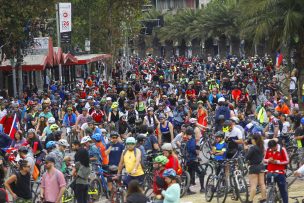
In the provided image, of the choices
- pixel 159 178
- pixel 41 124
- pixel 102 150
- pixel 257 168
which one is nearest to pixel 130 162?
pixel 102 150

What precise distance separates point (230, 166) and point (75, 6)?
51.3m

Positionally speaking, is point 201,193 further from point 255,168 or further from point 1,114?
point 1,114

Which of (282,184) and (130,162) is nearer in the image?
(282,184)

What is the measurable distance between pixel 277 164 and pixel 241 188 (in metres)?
1.63

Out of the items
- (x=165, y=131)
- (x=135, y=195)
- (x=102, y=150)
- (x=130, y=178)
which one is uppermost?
(x=135, y=195)

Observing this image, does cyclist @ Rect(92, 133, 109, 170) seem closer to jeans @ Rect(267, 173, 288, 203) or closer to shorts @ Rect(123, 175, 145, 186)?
shorts @ Rect(123, 175, 145, 186)

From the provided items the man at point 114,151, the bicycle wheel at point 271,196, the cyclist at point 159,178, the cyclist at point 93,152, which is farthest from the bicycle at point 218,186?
the cyclist at point 159,178

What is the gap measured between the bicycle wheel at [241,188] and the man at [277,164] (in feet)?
3.65

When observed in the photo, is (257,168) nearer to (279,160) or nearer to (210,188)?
(279,160)

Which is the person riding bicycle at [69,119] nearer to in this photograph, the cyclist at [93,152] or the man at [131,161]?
the cyclist at [93,152]

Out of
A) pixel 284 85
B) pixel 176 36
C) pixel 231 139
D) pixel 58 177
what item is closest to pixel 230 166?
pixel 231 139

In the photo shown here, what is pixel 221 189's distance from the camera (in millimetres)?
18312

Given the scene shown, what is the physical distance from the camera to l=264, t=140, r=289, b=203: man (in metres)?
16.6

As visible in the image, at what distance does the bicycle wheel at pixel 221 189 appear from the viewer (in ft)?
59.8
